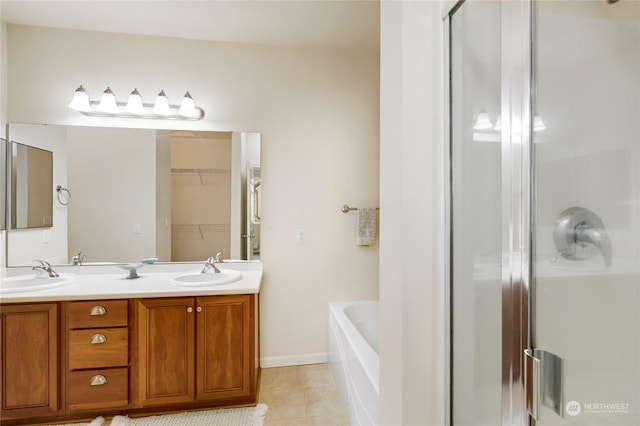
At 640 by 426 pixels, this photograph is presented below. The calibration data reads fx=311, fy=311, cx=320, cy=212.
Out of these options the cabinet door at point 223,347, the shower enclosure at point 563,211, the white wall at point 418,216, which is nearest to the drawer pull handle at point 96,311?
the cabinet door at point 223,347

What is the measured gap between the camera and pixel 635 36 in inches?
24.9

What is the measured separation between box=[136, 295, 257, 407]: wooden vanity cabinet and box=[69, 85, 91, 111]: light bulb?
1.53 meters

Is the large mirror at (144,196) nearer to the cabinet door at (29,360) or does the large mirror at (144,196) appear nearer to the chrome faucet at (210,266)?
the chrome faucet at (210,266)

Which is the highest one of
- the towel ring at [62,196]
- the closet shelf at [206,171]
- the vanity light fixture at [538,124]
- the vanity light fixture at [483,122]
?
the closet shelf at [206,171]

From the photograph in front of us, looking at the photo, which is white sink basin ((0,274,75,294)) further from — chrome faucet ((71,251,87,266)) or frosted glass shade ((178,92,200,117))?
frosted glass shade ((178,92,200,117))

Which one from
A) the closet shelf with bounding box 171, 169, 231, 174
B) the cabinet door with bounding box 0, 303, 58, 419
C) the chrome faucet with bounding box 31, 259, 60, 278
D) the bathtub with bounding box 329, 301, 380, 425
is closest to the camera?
the bathtub with bounding box 329, 301, 380, 425

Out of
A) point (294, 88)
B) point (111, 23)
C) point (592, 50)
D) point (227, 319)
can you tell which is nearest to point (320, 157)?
point (294, 88)

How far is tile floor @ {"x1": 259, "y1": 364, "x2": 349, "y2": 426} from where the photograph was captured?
1.96 m

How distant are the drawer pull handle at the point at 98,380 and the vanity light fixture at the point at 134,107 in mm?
1840

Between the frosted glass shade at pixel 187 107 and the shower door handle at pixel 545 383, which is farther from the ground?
the frosted glass shade at pixel 187 107

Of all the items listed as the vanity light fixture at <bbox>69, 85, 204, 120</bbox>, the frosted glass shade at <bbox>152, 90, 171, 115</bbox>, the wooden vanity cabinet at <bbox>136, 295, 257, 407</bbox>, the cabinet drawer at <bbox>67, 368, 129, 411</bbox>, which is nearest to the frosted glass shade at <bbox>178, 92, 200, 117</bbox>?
the vanity light fixture at <bbox>69, 85, 204, 120</bbox>

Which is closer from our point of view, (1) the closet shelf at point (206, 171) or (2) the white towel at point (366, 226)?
(1) the closet shelf at point (206, 171)

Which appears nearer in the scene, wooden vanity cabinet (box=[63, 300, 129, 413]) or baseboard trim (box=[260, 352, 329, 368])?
wooden vanity cabinet (box=[63, 300, 129, 413])

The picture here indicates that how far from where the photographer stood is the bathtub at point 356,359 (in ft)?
5.04
